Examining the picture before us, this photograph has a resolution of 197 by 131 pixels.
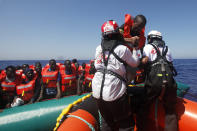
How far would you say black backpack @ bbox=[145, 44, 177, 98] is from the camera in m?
1.55

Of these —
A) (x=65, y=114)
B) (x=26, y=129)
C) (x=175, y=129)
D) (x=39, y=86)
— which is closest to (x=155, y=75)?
(x=175, y=129)

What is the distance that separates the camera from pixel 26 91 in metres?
3.73

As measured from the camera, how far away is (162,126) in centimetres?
183

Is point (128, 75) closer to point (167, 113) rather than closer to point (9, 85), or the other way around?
point (167, 113)

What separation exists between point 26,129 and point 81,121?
1.42 meters

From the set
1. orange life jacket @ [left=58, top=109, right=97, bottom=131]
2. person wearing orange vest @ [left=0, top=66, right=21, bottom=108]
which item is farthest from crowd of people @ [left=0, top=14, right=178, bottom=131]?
person wearing orange vest @ [left=0, top=66, right=21, bottom=108]

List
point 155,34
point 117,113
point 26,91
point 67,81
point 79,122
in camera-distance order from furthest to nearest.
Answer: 1. point 67,81
2. point 26,91
3. point 155,34
4. point 79,122
5. point 117,113

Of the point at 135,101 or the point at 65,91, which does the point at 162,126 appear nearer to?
the point at 135,101

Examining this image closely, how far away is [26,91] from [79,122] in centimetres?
284

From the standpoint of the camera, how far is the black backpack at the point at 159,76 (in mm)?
1548

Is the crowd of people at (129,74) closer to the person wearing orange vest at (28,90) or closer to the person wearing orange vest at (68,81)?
the person wearing orange vest at (28,90)

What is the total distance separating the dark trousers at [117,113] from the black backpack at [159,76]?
1.51 feet

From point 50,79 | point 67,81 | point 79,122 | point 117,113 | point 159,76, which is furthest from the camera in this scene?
point 67,81

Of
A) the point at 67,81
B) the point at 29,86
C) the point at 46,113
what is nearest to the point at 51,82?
the point at 67,81
